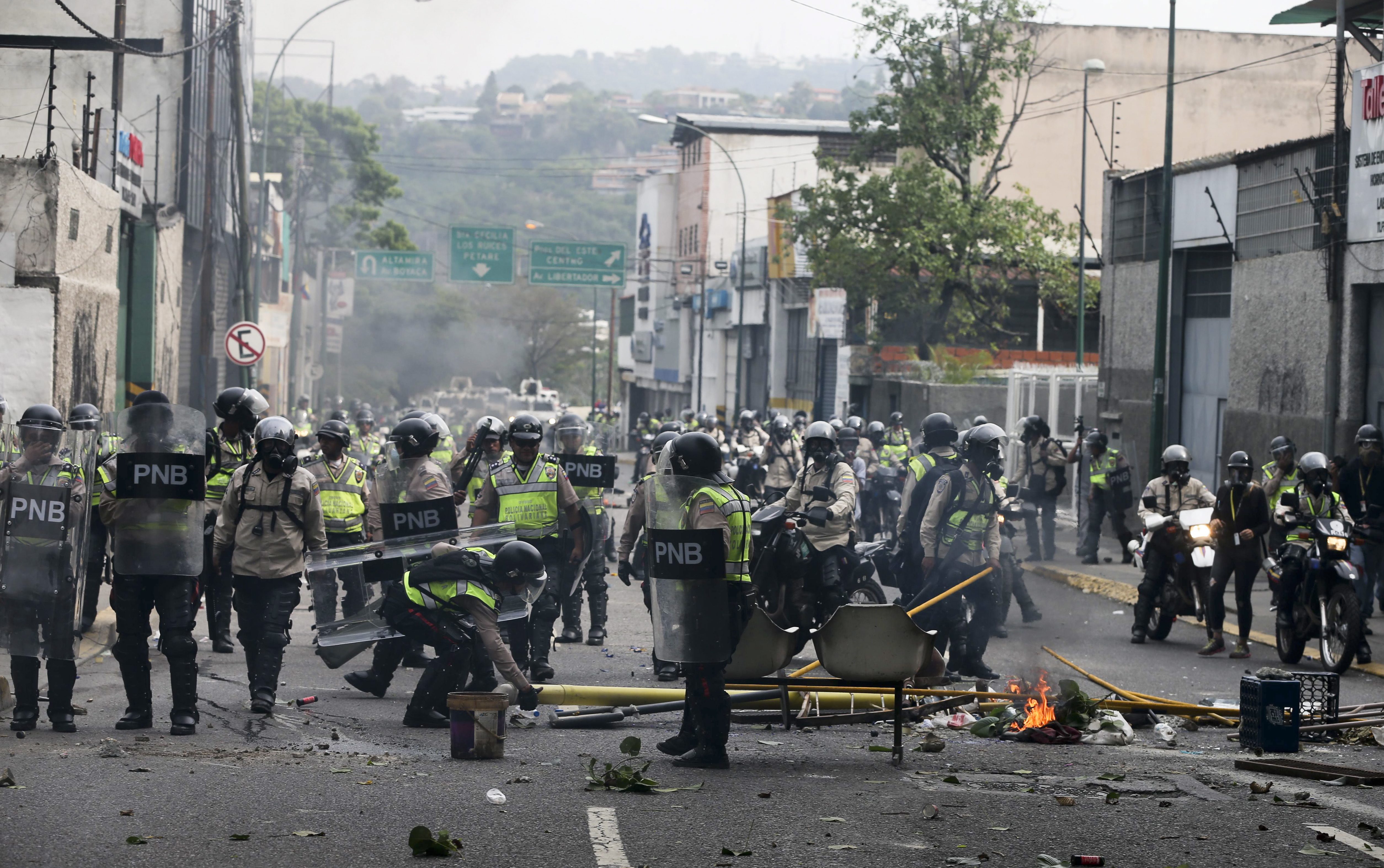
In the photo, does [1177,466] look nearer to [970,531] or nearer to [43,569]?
[970,531]

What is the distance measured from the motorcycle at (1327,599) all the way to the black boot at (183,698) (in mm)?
8089

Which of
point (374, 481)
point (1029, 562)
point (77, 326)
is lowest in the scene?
point (1029, 562)

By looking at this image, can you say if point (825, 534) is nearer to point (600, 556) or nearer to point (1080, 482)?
point (600, 556)

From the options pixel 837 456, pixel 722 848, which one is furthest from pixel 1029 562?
pixel 722 848

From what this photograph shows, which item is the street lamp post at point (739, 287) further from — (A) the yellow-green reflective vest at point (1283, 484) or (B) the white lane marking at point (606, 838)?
(B) the white lane marking at point (606, 838)

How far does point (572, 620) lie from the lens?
1239 cm

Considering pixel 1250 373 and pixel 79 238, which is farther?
pixel 1250 373

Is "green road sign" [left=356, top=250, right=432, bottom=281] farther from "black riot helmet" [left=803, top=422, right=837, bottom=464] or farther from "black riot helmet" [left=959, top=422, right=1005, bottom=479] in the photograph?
"black riot helmet" [left=959, top=422, right=1005, bottom=479]

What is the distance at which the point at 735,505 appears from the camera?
768cm

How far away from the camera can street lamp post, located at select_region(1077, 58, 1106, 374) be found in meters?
30.9

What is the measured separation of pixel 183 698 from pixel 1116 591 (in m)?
11.9

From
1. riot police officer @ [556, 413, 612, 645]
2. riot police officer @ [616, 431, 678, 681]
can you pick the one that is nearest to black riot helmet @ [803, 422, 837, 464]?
riot police officer @ [616, 431, 678, 681]

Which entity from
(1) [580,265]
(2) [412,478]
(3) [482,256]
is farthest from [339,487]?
(3) [482,256]

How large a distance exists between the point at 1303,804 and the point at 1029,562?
46.3 ft
